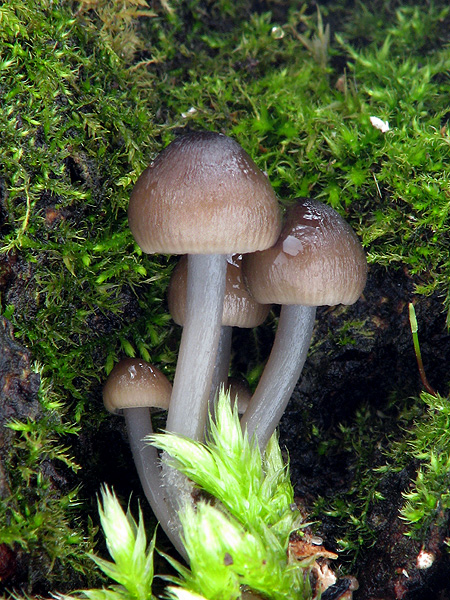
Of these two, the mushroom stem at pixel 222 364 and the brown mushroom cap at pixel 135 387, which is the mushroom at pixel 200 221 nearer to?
the brown mushroom cap at pixel 135 387

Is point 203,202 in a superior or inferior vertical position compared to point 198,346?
superior

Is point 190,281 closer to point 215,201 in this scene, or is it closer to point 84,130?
point 215,201

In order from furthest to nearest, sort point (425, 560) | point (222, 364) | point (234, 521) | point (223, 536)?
1. point (222, 364)
2. point (425, 560)
3. point (234, 521)
4. point (223, 536)

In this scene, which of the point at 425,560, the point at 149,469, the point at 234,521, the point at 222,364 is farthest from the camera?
the point at 222,364

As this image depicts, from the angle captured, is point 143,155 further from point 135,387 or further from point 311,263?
point 135,387

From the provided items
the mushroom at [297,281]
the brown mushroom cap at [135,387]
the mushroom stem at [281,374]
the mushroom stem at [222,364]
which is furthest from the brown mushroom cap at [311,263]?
the brown mushroom cap at [135,387]

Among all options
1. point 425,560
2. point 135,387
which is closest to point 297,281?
point 135,387
